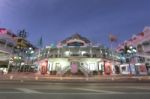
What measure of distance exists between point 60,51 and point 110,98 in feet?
125

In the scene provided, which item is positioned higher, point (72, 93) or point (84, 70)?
point (84, 70)

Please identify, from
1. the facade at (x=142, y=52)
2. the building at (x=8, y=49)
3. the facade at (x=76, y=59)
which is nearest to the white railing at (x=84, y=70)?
the facade at (x=76, y=59)

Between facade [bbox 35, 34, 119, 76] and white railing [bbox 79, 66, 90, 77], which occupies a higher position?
facade [bbox 35, 34, 119, 76]

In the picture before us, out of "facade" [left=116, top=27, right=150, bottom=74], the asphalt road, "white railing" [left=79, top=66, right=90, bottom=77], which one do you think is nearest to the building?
"white railing" [left=79, top=66, right=90, bottom=77]

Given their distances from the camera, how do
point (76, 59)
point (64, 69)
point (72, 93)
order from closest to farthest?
point (72, 93), point (64, 69), point (76, 59)

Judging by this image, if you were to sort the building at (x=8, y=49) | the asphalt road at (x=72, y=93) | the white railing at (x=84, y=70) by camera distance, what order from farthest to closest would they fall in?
the building at (x=8, y=49) < the white railing at (x=84, y=70) < the asphalt road at (x=72, y=93)

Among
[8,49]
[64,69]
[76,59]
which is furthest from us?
[8,49]

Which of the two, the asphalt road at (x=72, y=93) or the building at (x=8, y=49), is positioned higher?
the building at (x=8, y=49)

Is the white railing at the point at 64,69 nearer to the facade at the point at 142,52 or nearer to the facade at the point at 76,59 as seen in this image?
the facade at the point at 76,59

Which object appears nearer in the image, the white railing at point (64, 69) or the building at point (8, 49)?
the white railing at point (64, 69)

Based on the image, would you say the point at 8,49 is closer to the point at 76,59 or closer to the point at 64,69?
the point at 64,69

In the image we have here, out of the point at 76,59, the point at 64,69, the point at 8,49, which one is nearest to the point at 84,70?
the point at 76,59

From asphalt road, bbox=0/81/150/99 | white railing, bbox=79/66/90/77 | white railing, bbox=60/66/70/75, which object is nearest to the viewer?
asphalt road, bbox=0/81/150/99

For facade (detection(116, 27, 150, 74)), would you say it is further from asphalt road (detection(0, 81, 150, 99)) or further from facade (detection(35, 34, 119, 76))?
asphalt road (detection(0, 81, 150, 99))
